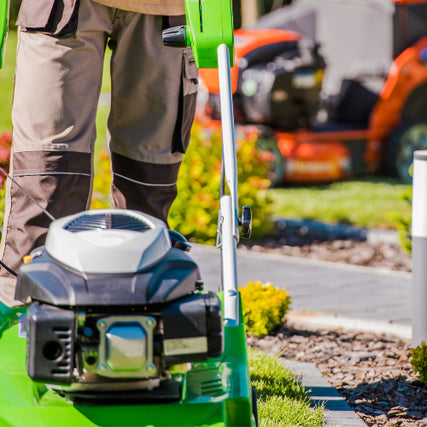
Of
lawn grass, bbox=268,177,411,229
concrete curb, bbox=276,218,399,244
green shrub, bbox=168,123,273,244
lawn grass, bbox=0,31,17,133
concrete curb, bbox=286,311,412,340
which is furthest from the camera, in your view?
lawn grass, bbox=0,31,17,133

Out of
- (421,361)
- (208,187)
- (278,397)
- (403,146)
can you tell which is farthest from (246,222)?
Result: (403,146)

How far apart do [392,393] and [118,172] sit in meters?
1.11

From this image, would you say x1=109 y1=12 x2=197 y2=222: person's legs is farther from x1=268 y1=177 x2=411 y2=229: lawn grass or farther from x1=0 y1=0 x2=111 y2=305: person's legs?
x1=268 y1=177 x2=411 y2=229: lawn grass

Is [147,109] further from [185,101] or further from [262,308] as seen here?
[262,308]

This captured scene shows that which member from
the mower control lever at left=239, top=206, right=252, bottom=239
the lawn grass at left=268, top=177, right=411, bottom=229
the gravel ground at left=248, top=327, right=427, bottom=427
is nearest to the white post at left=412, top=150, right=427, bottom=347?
the gravel ground at left=248, top=327, right=427, bottom=427

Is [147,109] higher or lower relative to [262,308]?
higher

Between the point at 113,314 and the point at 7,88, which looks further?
the point at 7,88

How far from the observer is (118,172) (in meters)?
2.42

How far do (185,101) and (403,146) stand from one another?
495cm

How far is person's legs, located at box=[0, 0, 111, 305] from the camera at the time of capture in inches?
83.3

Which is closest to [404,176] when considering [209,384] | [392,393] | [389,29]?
[389,29]

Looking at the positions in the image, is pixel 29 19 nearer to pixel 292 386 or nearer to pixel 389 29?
pixel 292 386

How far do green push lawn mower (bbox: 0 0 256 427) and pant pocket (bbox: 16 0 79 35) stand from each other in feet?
2.10

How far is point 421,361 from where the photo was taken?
2631 mm
